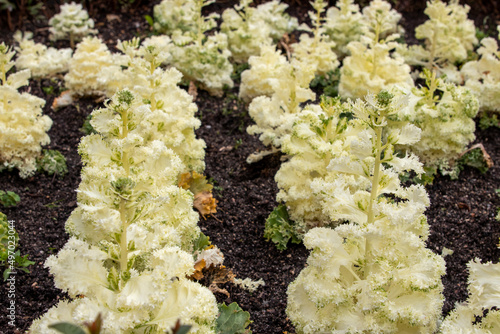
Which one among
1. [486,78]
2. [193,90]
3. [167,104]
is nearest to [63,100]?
[193,90]

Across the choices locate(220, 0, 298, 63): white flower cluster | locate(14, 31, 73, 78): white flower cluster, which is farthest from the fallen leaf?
locate(220, 0, 298, 63): white flower cluster

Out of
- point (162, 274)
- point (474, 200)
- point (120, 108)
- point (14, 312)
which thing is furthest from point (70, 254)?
point (474, 200)

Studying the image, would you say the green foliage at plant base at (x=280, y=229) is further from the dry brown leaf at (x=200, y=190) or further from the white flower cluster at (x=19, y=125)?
the white flower cluster at (x=19, y=125)

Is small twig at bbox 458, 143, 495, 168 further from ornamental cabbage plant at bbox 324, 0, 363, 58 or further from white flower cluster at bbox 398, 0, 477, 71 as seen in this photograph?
ornamental cabbage plant at bbox 324, 0, 363, 58

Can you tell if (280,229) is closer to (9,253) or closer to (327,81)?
(9,253)

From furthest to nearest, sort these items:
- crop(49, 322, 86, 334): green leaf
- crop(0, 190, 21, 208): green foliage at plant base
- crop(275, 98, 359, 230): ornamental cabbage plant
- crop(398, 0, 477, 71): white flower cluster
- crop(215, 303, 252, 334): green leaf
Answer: crop(398, 0, 477, 71): white flower cluster, crop(0, 190, 21, 208): green foliage at plant base, crop(275, 98, 359, 230): ornamental cabbage plant, crop(215, 303, 252, 334): green leaf, crop(49, 322, 86, 334): green leaf

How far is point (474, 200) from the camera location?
4223 mm

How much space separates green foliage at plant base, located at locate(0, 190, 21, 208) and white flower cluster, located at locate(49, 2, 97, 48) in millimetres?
2805

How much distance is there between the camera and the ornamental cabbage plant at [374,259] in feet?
8.13

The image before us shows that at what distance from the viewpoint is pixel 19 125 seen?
4.10 metres

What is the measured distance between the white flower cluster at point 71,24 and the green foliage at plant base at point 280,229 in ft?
12.0

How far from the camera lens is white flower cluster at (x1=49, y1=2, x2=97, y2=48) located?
610 cm

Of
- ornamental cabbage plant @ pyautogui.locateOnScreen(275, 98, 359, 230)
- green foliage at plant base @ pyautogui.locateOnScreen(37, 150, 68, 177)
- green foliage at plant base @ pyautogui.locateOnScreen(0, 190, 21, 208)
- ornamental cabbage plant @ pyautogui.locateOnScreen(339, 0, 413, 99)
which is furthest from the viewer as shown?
ornamental cabbage plant @ pyautogui.locateOnScreen(339, 0, 413, 99)

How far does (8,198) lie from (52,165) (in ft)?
1.66
